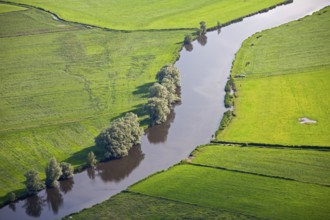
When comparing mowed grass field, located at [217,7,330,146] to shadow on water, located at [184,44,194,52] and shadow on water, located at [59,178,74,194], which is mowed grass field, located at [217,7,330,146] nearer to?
shadow on water, located at [184,44,194,52]

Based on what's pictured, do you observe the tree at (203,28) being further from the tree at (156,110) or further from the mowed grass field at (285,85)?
the tree at (156,110)

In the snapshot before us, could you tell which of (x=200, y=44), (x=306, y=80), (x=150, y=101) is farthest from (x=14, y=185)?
(x=200, y=44)

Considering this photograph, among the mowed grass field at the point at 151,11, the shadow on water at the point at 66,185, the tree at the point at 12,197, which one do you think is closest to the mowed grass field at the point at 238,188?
the shadow on water at the point at 66,185

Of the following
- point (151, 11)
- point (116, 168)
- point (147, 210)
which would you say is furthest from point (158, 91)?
point (151, 11)

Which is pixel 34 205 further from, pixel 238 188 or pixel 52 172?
pixel 238 188

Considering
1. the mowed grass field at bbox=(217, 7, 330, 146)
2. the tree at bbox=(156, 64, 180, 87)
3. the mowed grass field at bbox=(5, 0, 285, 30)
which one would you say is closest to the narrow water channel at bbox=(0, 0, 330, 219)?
the tree at bbox=(156, 64, 180, 87)

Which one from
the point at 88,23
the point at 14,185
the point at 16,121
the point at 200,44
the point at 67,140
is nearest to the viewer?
the point at 14,185

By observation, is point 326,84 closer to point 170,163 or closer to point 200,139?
point 200,139
